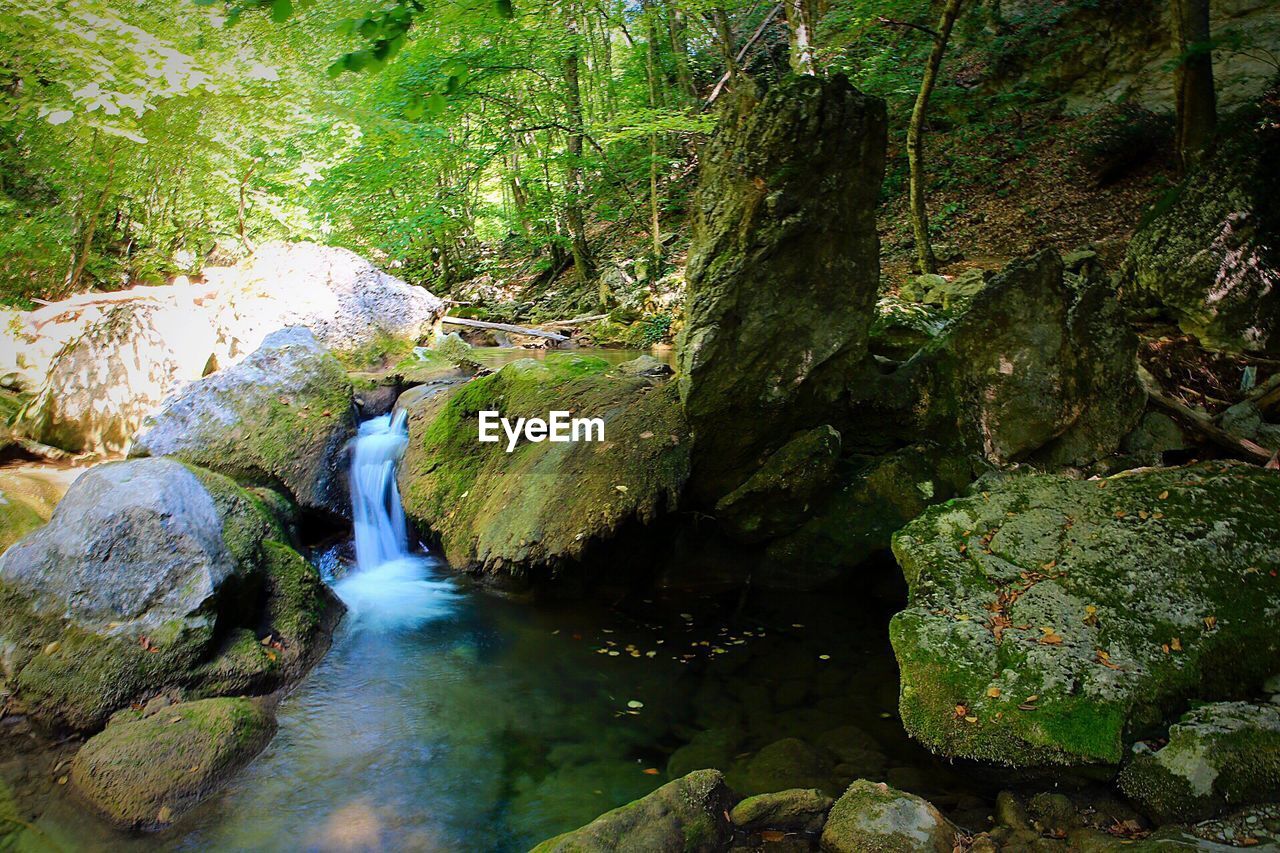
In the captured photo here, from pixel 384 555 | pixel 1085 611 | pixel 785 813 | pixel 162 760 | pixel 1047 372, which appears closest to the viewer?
pixel 785 813

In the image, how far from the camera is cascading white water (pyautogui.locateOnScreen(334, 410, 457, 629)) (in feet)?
20.7

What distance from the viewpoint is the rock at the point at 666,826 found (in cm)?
304

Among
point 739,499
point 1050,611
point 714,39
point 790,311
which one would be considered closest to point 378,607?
point 739,499

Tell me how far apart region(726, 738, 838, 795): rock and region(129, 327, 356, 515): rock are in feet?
16.6

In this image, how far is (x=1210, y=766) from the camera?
118 inches

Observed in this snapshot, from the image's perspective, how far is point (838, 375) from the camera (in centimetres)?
611

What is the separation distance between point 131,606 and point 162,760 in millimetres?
1160

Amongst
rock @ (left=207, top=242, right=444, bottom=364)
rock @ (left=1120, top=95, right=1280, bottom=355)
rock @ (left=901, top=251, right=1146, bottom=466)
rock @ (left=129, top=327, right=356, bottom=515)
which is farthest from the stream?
rock @ (left=207, top=242, right=444, bottom=364)

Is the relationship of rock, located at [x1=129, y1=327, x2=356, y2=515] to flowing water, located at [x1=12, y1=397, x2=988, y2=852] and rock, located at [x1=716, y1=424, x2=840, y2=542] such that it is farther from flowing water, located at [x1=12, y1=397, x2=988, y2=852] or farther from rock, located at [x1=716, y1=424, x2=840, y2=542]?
rock, located at [x1=716, y1=424, x2=840, y2=542]

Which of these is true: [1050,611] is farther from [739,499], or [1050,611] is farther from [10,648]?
[10,648]

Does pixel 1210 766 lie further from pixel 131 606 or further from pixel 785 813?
pixel 131 606

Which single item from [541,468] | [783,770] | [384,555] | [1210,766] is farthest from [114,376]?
[1210,766]

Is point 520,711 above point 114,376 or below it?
below

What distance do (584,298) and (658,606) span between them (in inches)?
520
